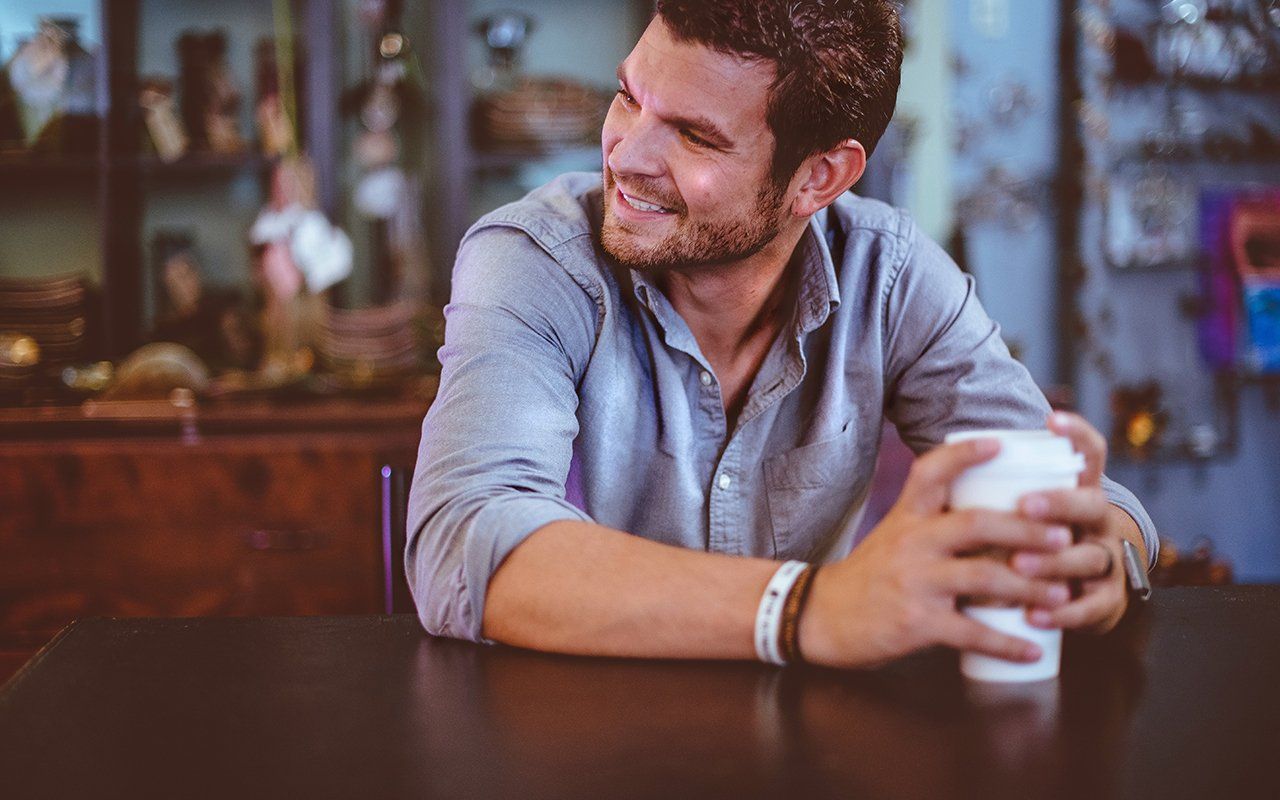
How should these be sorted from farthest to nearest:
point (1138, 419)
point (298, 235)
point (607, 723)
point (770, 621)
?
point (1138, 419) → point (298, 235) → point (770, 621) → point (607, 723)

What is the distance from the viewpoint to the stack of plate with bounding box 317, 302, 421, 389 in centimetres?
311

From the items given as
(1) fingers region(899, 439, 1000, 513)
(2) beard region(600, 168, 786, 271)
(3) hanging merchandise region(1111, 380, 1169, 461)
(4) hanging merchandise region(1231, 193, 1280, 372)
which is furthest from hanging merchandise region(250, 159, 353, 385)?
(4) hanging merchandise region(1231, 193, 1280, 372)

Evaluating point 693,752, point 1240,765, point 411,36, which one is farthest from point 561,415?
point 411,36

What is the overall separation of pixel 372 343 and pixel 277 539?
0.64m

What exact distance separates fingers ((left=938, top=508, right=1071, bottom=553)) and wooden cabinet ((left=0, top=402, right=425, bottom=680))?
2.05 meters

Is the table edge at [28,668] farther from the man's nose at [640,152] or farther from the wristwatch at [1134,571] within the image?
the wristwatch at [1134,571]

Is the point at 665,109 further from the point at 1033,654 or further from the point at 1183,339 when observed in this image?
the point at 1183,339

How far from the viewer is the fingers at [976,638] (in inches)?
31.3

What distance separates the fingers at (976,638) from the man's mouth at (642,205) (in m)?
0.65

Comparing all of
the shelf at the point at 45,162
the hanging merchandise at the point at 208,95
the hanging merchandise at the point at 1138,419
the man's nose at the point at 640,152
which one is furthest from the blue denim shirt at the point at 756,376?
the hanging merchandise at the point at 1138,419

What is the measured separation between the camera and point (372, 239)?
3.34 meters

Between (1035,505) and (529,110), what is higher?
(529,110)

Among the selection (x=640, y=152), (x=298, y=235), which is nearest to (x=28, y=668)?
(x=640, y=152)

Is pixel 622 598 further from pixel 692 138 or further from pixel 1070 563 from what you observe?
pixel 692 138
